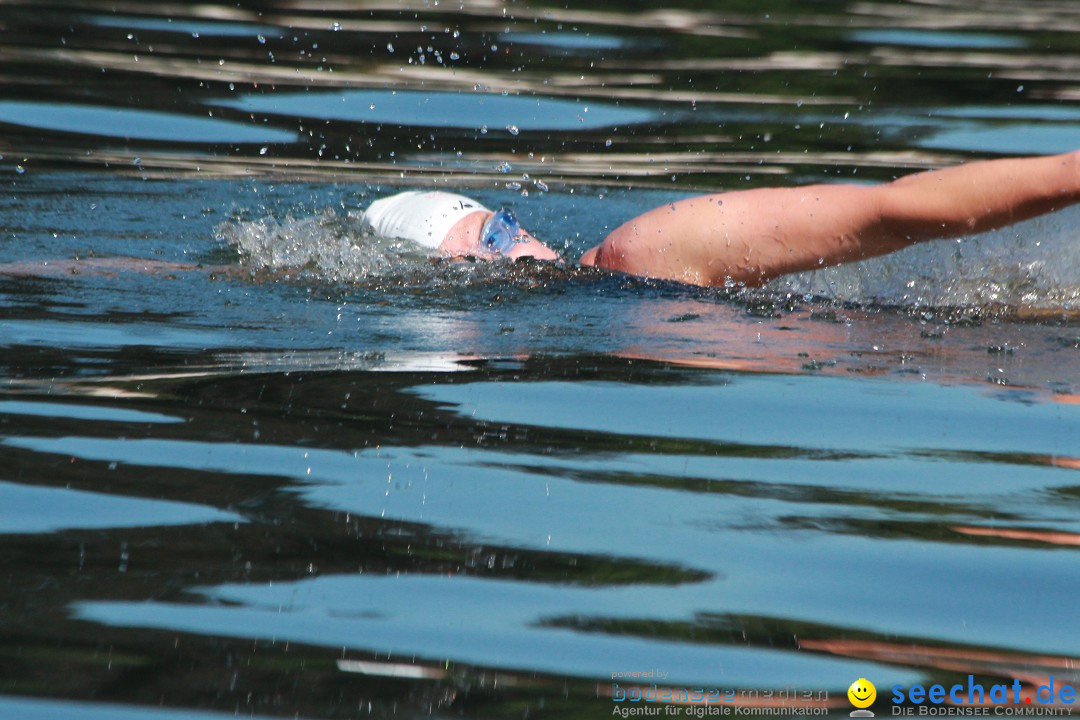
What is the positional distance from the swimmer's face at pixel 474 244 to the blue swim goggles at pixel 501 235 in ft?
0.05

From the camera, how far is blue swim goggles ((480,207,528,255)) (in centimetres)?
495

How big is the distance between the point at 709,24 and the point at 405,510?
901 centimetres

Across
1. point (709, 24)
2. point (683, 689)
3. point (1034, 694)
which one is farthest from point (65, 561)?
point (709, 24)

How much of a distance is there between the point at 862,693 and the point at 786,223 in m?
2.39

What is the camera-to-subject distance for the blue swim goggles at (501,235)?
4.95m

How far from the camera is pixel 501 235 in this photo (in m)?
4.96

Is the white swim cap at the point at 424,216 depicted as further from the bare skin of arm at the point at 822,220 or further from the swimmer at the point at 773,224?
the bare skin of arm at the point at 822,220

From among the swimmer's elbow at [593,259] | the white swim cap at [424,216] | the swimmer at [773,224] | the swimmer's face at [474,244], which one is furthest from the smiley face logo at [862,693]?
the white swim cap at [424,216]

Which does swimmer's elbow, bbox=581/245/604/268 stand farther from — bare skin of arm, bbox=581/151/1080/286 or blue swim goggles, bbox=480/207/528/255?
blue swim goggles, bbox=480/207/528/255

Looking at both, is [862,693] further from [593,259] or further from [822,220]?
[593,259]

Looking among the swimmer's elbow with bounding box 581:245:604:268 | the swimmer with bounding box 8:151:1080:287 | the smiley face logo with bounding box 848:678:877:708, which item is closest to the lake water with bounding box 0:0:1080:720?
the smiley face logo with bounding box 848:678:877:708

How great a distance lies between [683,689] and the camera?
6.59ft

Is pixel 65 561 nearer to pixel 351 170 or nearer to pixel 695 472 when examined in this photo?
pixel 695 472

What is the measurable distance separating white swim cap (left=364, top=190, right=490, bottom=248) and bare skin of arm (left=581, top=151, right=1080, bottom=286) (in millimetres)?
518
